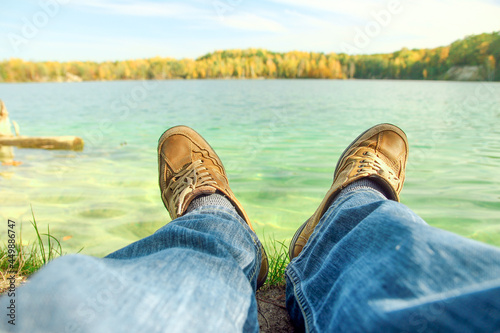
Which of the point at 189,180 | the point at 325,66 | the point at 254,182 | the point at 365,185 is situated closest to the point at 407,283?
the point at 365,185

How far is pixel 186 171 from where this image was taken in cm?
206

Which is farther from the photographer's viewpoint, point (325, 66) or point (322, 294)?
point (325, 66)

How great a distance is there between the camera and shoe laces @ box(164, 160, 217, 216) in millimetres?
1742

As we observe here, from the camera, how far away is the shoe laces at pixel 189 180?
1.74m

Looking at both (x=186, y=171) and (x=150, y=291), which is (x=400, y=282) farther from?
(x=186, y=171)

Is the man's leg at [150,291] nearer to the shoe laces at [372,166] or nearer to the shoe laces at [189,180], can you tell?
Answer: the shoe laces at [189,180]

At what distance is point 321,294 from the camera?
0.86m

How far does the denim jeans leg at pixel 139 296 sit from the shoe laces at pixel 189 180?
889 millimetres

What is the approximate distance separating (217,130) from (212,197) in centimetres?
593

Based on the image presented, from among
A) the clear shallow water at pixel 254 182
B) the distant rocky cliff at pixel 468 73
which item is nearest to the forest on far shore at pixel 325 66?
the distant rocky cliff at pixel 468 73

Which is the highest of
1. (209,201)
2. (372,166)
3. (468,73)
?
(468,73)

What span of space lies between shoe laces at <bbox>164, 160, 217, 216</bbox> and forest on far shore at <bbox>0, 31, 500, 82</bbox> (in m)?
33.2

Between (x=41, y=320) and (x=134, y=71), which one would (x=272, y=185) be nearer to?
(x=41, y=320)

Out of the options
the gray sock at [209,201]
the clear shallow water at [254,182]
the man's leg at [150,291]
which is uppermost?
the man's leg at [150,291]
